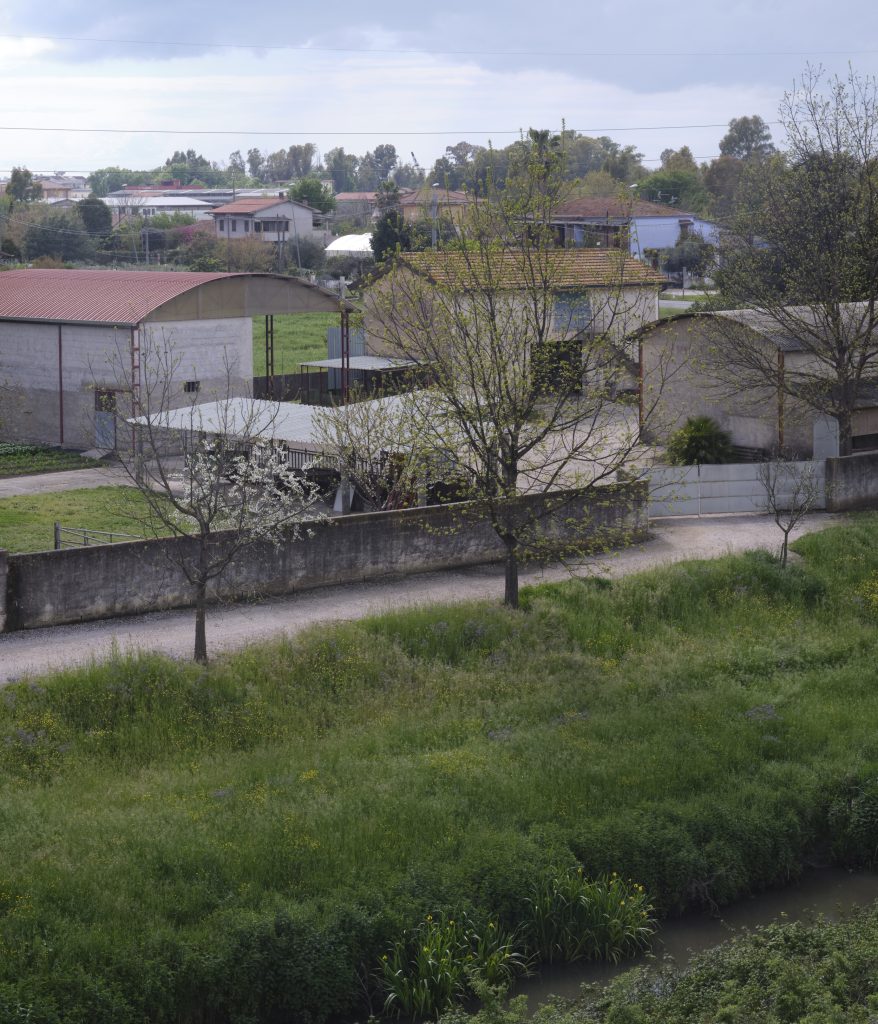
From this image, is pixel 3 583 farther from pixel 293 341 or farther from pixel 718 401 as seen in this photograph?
pixel 293 341

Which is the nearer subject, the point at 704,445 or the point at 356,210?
the point at 704,445

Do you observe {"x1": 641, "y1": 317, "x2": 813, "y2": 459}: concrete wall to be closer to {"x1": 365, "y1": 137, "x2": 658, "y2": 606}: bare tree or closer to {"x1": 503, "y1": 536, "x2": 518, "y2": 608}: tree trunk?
{"x1": 365, "y1": 137, "x2": 658, "y2": 606}: bare tree

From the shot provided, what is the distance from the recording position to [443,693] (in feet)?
53.4

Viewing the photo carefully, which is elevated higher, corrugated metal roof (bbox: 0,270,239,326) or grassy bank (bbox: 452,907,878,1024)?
corrugated metal roof (bbox: 0,270,239,326)

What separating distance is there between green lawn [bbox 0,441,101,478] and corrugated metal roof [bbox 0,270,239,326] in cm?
344

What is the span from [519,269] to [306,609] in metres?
5.90

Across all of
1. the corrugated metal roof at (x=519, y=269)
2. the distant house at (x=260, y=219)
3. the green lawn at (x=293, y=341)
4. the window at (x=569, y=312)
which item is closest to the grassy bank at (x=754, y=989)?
the window at (x=569, y=312)

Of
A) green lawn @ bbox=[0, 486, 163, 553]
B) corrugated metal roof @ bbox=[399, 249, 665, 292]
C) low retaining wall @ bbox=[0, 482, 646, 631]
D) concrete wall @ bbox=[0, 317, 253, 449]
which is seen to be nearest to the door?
concrete wall @ bbox=[0, 317, 253, 449]

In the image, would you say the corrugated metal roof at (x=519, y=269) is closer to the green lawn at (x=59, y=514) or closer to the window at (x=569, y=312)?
the window at (x=569, y=312)

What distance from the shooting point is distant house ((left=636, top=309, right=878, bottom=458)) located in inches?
1093

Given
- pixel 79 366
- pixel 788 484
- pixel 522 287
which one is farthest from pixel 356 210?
pixel 522 287

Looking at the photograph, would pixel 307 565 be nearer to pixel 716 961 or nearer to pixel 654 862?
pixel 654 862

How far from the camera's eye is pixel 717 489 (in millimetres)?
25734

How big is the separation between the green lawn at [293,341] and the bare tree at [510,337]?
2562 cm
